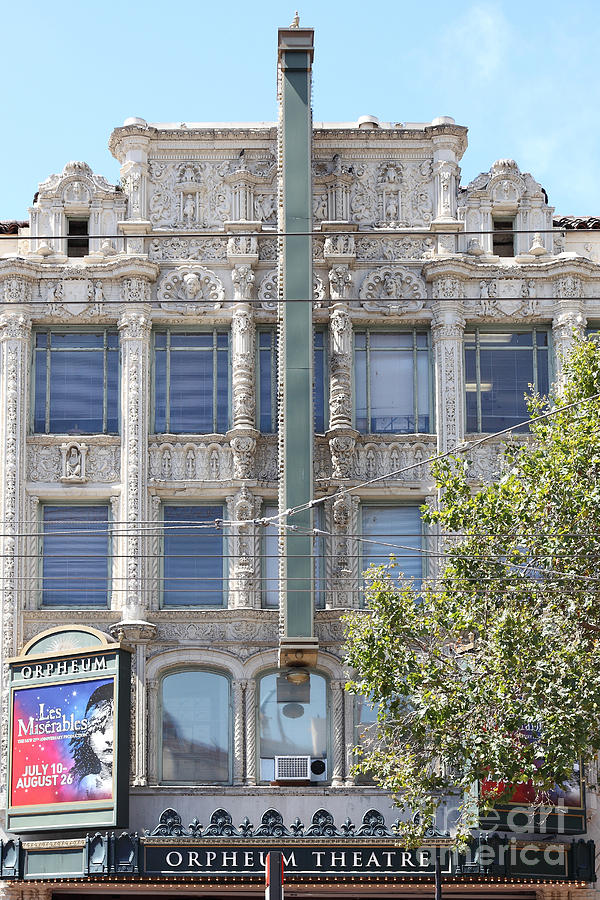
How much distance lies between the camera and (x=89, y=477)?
3556 centimetres

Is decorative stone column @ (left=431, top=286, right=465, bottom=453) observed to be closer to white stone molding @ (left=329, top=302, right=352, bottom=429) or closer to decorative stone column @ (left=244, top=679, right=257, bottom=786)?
white stone molding @ (left=329, top=302, right=352, bottom=429)

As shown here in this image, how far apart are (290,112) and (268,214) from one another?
233 cm

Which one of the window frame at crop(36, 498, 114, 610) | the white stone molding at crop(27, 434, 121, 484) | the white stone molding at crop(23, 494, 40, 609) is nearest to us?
the white stone molding at crop(23, 494, 40, 609)

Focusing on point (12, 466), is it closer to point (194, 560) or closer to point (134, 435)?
point (134, 435)

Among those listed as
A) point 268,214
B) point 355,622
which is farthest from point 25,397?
point 355,622

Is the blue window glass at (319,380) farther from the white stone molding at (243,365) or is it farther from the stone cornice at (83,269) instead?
the stone cornice at (83,269)

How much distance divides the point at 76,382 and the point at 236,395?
344 centimetres

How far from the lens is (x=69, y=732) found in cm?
3334

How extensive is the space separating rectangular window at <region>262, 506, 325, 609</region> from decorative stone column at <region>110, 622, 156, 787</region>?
2.48 m

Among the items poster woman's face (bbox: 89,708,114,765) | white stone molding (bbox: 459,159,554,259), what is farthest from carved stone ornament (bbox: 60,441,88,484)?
white stone molding (bbox: 459,159,554,259)

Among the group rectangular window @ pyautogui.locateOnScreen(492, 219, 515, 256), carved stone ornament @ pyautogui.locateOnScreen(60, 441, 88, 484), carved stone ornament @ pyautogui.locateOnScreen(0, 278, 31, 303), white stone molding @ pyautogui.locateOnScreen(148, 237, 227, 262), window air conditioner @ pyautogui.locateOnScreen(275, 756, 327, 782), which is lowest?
window air conditioner @ pyautogui.locateOnScreen(275, 756, 327, 782)

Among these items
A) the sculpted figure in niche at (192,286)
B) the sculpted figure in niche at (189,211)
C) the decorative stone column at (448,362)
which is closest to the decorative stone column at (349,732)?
the decorative stone column at (448,362)

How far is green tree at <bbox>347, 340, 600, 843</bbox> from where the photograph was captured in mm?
27469

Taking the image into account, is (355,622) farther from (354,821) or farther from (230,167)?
(230,167)
